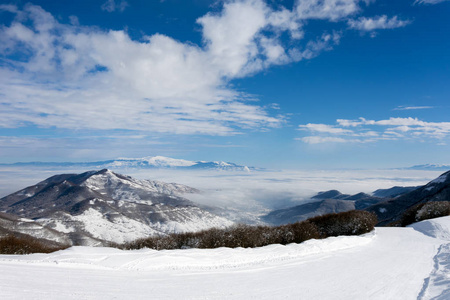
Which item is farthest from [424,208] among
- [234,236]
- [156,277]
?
[156,277]

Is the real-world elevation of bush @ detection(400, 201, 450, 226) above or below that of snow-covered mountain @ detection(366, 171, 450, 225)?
above

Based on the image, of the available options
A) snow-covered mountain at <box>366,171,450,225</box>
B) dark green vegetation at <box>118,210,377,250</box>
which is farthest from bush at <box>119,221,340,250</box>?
snow-covered mountain at <box>366,171,450,225</box>

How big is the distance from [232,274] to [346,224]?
15.6m

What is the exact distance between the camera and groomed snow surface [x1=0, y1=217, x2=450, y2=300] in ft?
28.9

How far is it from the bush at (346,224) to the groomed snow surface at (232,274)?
658 cm

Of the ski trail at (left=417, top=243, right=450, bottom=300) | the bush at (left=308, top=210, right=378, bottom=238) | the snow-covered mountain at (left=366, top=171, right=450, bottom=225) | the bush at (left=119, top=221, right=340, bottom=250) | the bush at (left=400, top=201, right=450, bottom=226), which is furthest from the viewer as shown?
the snow-covered mountain at (left=366, top=171, right=450, bottom=225)

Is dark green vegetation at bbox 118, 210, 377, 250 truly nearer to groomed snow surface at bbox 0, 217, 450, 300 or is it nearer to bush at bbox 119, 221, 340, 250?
bush at bbox 119, 221, 340, 250

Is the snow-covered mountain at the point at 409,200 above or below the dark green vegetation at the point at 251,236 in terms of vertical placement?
below

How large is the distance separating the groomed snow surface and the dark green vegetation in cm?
243

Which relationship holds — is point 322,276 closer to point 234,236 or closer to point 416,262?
point 416,262

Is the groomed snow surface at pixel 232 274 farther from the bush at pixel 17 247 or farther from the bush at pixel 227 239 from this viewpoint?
the bush at pixel 227 239

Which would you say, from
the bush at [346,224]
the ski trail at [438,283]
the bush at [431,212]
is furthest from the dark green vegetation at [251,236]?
the bush at [431,212]

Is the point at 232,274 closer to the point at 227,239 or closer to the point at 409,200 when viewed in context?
the point at 227,239

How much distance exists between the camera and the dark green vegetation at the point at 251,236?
18.0m
